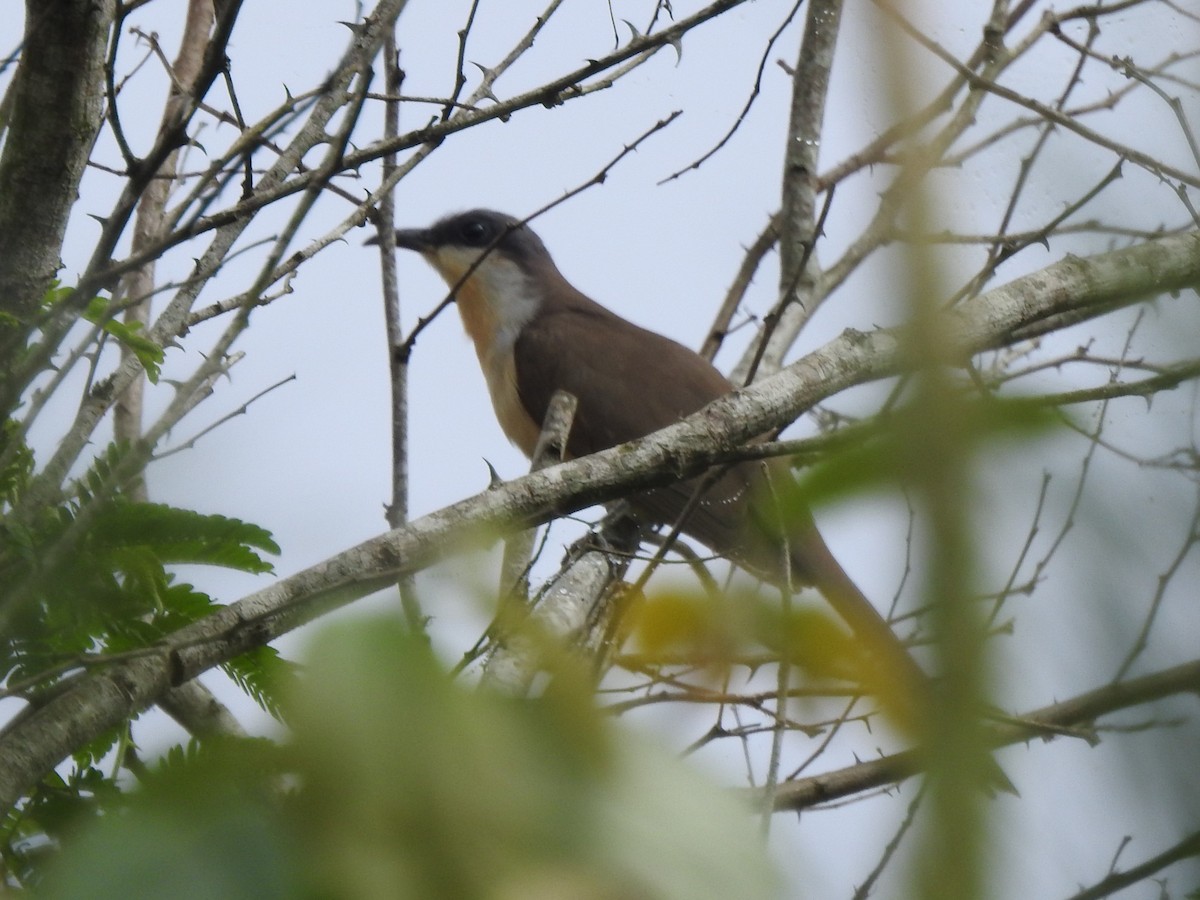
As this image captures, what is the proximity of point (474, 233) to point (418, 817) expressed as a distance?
6138 mm

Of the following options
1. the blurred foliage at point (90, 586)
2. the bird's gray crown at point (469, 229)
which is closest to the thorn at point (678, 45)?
the blurred foliage at point (90, 586)

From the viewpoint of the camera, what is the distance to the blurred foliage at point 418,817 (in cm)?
60

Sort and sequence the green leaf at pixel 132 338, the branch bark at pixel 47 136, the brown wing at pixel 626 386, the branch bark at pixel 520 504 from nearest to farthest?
the branch bark at pixel 520 504 < the green leaf at pixel 132 338 < the branch bark at pixel 47 136 < the brown wing at pixel 626 386

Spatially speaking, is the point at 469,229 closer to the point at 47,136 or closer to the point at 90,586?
the point at 47,136

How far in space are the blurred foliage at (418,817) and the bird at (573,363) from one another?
2.87 meters

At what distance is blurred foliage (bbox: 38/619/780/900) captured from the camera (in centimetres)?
60

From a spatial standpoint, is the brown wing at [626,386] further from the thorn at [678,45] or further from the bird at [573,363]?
the thorn at [678,45]

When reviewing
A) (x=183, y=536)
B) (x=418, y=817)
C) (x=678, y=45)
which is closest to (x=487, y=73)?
(x=678, y=45)

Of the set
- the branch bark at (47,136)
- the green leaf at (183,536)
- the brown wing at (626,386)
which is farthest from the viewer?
the brown wing at (626,386)

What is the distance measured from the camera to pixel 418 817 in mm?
621

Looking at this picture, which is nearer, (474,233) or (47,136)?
(47,136)

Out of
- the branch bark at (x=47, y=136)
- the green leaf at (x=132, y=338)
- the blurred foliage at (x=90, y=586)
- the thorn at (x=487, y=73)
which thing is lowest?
the blurred foliage at (x=90, y=586)

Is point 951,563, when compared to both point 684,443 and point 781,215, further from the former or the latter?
point 781,215

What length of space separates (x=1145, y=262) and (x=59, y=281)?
2.24 m
